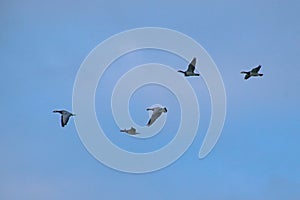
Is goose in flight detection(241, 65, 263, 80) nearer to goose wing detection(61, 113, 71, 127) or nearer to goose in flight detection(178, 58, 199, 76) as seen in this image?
goose in flight detection(178, 58, 199, 76)

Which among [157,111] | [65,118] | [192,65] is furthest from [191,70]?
[65,118]

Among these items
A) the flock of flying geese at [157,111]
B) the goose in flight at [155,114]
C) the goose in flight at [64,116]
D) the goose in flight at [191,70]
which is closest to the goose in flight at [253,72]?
the flock of flying geese at [157,111]

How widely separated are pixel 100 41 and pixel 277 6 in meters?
0.78

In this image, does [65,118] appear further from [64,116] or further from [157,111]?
[157,111]

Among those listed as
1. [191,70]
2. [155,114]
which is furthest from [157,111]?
[191,70]

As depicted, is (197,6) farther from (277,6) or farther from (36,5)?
(36,5)

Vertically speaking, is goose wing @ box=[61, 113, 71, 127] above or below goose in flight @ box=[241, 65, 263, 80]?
below

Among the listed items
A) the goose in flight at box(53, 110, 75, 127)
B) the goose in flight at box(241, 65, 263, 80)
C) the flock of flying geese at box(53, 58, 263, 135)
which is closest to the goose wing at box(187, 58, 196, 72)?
the flock of flying geese at box(53, 58, 263, 135)

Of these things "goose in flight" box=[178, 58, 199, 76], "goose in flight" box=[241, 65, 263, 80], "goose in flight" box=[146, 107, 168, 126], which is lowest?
"goose in flight" box=[146, 107, 168, 126]

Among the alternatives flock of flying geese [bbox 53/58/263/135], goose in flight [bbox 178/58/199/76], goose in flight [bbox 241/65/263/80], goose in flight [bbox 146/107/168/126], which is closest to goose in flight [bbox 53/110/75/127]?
flock of flying geese [bbox 53/58/263/135]

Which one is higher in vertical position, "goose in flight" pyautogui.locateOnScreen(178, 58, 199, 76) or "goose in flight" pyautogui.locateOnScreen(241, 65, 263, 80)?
"goose in flight" pyautogui.locateOnScreen(178, 58, 199, 76)

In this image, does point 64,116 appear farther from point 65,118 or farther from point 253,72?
point 253,72

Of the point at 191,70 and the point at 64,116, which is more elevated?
the point at 191,70

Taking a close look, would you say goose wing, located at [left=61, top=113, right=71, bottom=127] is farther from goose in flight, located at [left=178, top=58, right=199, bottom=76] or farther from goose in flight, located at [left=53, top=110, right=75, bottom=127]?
goose in flight, located at [left=178, top=58, right=199, bottom=76]
